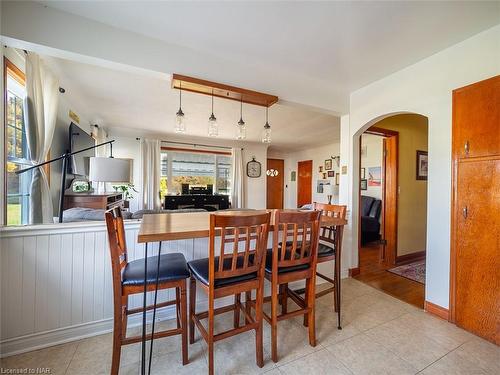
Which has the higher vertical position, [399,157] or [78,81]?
[78,81]

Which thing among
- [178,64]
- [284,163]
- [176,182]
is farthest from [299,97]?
[284,163]

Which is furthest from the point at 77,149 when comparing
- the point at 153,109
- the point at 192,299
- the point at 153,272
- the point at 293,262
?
the point at 293,262

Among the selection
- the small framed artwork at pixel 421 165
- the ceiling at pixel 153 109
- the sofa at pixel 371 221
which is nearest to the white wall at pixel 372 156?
the sofa at pixel 371 221

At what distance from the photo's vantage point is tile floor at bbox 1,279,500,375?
135 cm

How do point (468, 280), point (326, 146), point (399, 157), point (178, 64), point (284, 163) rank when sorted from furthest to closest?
point (284, 163) < point (326, 146) < point (399, 157) < point (178, 64) < point (468, 280)

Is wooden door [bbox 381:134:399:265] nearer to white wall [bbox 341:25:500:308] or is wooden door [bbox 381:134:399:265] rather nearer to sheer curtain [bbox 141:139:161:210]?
white wall [bbox 341:25:500:308]

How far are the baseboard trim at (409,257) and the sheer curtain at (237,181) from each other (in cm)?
386

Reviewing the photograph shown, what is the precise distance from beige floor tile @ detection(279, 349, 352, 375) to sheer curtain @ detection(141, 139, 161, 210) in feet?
15.6

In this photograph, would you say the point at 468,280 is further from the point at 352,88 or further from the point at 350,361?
the point at 352,88

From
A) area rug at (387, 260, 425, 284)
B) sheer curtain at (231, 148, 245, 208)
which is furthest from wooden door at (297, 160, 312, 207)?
area rug at (387, 260, 425, 284)

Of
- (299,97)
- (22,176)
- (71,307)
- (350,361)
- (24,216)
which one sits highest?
(299,97)

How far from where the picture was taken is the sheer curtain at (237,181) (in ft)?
20.2

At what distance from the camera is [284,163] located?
768cm

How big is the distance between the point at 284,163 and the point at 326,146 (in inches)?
66.4
